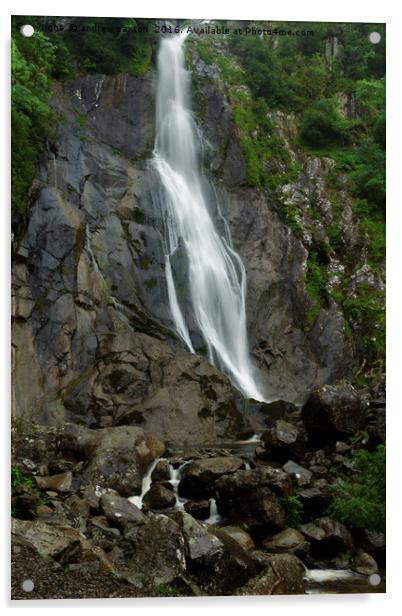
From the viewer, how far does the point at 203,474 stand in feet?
22.9

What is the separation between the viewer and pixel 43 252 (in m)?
7.99

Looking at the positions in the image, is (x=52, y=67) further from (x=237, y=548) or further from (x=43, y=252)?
(x=237, y=548)

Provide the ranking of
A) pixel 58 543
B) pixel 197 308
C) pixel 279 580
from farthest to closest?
pixel 197 308, pixel 279 580, pixel 58 543

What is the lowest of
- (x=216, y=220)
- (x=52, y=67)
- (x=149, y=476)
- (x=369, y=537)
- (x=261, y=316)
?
(x=369, y=537)

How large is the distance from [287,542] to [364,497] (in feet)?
2.93

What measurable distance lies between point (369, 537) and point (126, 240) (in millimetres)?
4361

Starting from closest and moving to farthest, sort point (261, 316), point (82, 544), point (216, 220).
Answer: point (82, 544), point (261, 316), point (216, 220)

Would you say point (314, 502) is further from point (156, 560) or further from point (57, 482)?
point (57, 482)

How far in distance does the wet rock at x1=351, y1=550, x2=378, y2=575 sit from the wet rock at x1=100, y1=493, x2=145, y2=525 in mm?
2043

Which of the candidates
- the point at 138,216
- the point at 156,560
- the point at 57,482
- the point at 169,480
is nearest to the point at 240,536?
the point at 156,560

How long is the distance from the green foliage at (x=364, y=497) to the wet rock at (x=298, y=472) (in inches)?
12.2

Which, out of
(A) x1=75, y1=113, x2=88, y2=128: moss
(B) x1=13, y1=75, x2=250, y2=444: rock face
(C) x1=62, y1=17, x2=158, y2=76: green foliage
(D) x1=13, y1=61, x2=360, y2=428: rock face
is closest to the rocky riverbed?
(D) x1=13, y1=61, x2=360, y2=428: rock face
